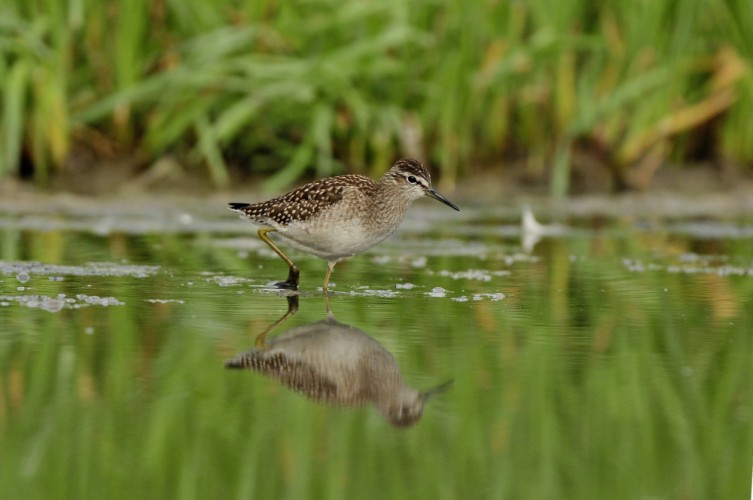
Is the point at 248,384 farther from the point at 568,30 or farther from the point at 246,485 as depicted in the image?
the point at 568,30

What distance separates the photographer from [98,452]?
4.26 meters

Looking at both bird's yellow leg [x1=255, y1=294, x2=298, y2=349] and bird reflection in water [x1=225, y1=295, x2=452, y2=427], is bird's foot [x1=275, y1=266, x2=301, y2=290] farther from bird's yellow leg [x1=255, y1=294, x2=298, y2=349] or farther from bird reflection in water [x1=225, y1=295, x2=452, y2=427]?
bird reflection in water [x1=225, y1=295, x2=452, y2=427]

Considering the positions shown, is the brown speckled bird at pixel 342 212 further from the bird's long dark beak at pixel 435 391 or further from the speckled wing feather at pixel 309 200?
the bird's long dark beak at pixel 435 391

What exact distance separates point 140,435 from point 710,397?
2290mm

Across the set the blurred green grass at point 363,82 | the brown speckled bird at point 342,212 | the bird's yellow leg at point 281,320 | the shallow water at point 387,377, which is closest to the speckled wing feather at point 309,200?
the brown speckled bird at point 342,212

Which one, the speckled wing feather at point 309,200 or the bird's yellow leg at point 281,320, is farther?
the speckled wing feather at point 309,200

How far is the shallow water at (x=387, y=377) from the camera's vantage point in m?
4.14

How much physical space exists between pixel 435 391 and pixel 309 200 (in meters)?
3.35

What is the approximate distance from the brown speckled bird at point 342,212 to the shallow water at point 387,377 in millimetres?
303

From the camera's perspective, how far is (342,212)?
822cm

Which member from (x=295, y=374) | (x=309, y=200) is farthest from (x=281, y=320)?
(x=309, y=200)

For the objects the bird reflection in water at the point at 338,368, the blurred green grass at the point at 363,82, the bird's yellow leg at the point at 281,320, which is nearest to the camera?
the bird reflection in water at the point at 338,368

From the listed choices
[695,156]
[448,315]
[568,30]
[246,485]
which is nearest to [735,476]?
[246,485]

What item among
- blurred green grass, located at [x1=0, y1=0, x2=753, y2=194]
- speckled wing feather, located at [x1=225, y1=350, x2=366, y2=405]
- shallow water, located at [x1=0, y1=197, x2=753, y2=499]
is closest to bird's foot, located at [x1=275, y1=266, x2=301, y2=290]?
shallow water, located at [x1=0, y1=197, x2=753, y2=499]
